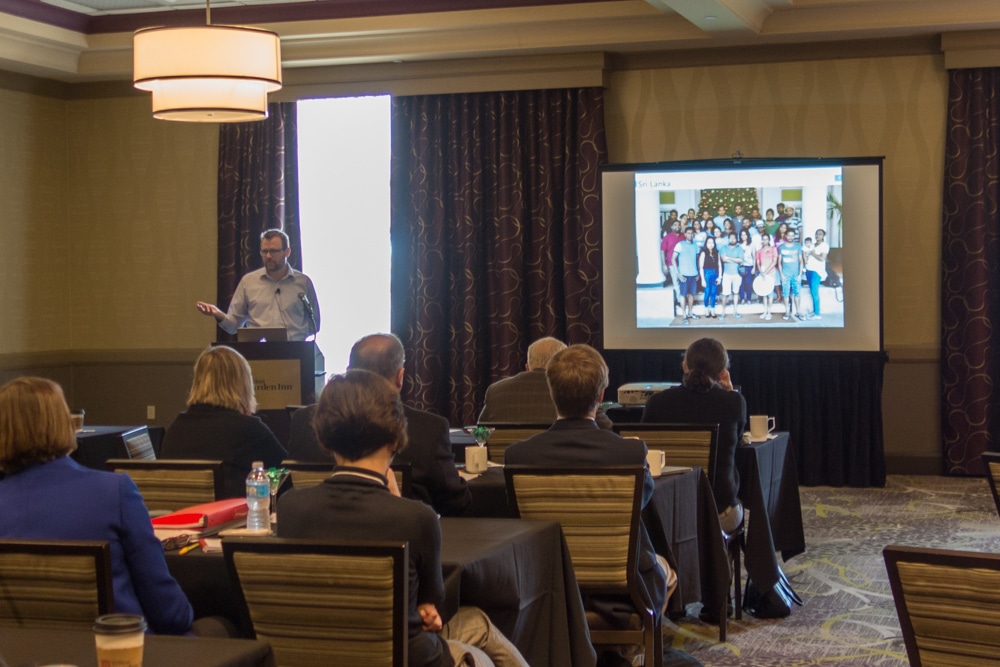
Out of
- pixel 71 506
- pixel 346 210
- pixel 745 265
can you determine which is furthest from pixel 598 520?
pixel 346 210

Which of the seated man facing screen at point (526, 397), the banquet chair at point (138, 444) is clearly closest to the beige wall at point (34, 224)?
the banquet chair at point (138, 444)

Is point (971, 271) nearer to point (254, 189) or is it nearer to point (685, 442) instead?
point (685, 442)

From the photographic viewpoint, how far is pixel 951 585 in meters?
2.13

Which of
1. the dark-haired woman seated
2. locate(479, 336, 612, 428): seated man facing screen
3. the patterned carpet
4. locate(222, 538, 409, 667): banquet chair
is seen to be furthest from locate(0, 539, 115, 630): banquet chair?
locate(479, 336, 612, 428): seated man facing screen

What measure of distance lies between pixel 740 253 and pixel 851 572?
3067mm

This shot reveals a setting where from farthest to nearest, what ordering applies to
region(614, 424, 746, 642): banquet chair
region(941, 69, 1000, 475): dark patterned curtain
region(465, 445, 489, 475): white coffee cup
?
region(941, 69, 1000, 475): dark patterned curtain < region(614, 424, 746, 642): banquet chair < region(465, 445, 489, 475): white coffee cup

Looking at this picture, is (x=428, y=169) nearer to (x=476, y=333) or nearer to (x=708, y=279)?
(x=476, y=333)

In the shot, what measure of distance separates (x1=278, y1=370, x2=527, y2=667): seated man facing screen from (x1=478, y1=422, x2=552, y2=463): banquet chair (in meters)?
2.25

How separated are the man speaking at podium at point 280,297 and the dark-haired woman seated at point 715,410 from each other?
121 inches

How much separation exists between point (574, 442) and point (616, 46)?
5.39 m

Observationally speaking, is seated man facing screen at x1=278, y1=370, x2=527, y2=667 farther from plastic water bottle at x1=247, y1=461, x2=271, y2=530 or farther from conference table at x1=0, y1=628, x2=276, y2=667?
plastic water bottle at x1=247, y1=461, x2=271, y2=530

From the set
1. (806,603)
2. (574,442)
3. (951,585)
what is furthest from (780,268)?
(951,585)

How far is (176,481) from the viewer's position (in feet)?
12.7

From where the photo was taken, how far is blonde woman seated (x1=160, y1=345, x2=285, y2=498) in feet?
14.2
